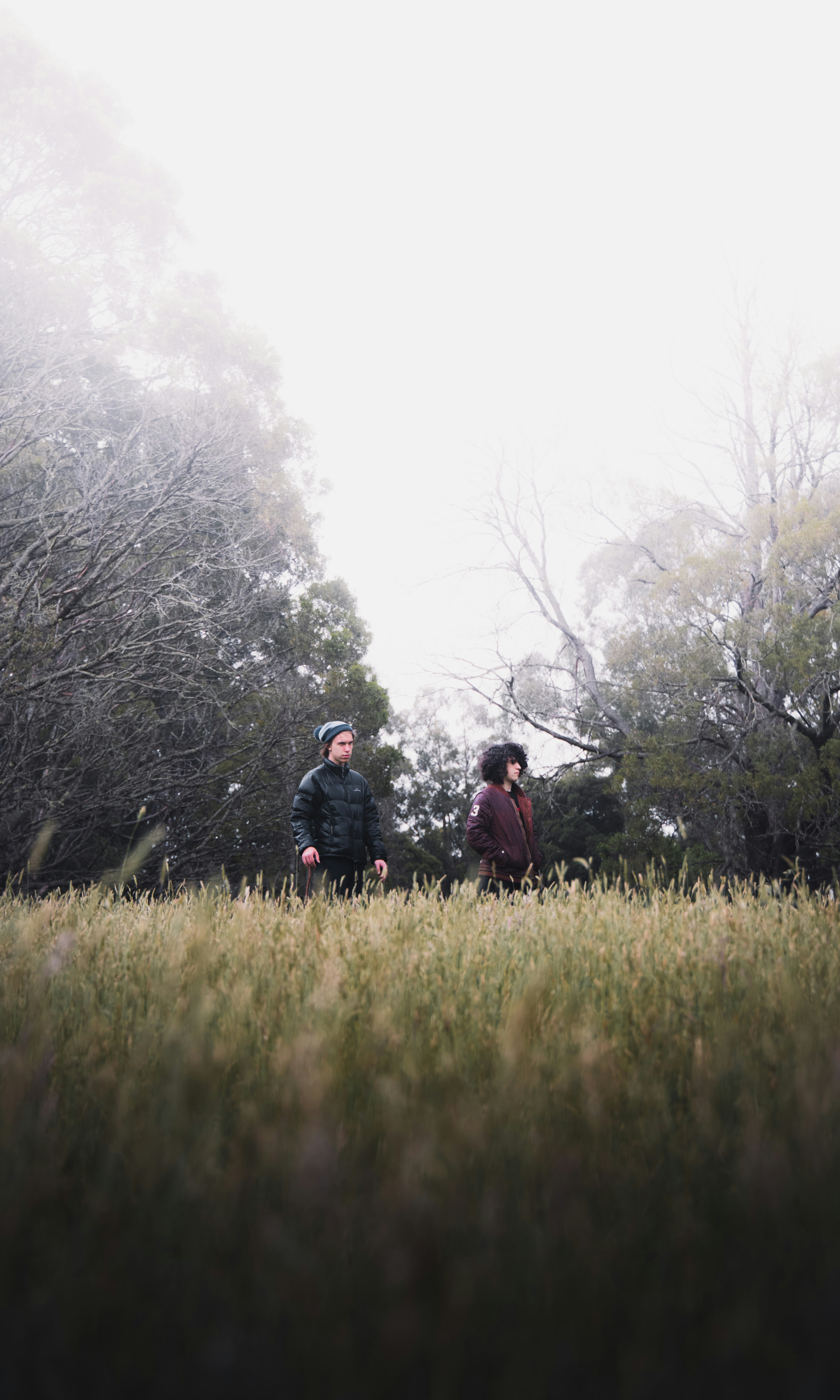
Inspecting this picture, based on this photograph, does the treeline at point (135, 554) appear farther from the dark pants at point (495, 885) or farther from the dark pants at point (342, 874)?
the dark pants at point (495, 885)

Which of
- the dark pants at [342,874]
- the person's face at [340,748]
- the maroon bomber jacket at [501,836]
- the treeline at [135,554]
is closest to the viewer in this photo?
the dark pants at [342,874]

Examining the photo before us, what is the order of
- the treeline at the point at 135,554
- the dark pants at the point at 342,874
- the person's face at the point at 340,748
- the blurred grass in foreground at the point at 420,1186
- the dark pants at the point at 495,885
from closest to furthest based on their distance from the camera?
1. the blurred grass in foreground at the point at 420,1186
2. the dark pants at the point at 495,885
3. the dark pants at the point at 342,874
4. the person's face at the point at 340,748
5. the treeline at the point at 135,554

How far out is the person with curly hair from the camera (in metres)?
5.93

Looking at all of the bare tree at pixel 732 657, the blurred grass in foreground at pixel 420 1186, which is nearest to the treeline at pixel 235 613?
the bare tree at pixel 732 657

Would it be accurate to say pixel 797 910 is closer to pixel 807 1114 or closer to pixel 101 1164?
pixel 807 1114

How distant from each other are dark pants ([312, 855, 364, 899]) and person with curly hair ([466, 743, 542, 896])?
3.24ft

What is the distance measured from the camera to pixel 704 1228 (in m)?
1.03

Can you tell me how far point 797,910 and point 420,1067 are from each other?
8.91 ft

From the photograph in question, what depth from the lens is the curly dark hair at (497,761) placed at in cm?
617

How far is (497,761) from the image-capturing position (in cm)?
618

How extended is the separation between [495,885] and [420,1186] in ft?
18.2

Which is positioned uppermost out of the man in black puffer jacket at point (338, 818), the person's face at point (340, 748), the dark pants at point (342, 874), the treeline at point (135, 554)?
the treeline at point (135, 554)

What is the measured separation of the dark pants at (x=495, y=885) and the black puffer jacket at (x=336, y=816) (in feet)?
2.80

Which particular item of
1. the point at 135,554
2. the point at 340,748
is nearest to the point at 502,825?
the point at 340,748
